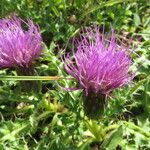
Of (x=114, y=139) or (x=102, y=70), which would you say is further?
(x=114, y=139)

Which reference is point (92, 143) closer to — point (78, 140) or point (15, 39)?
point (78, 140)

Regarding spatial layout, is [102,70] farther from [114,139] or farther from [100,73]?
[114,139]

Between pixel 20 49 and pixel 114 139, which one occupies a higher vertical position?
pixel 20 49

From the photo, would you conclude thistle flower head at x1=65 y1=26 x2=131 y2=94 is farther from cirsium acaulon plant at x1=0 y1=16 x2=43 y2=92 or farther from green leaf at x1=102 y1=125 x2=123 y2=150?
cirsium acaulon plant at x1=0 y1=16 x2=43 y2=92

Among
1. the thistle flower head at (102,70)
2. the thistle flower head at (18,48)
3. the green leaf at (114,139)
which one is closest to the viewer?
the thistle flower head at (102,70)

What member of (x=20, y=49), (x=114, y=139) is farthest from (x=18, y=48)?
(x=114, y=139)

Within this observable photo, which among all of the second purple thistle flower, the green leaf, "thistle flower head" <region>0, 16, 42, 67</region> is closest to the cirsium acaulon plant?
"thistle flower head" <region>0, 16, 42, 67</region>

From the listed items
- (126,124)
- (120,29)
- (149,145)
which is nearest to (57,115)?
(126,124)

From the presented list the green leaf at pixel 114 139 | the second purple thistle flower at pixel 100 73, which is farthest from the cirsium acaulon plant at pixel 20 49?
the green leaf at pixel 114 139

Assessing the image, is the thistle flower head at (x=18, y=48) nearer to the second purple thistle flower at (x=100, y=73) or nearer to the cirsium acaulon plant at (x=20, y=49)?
the cirsium acaulon plant at (x=20, y=49)

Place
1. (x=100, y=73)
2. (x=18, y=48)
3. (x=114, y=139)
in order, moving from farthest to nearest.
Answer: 1. (x=18, y=48)
2. (x=114, y=139)
3. (x=100, y=73)

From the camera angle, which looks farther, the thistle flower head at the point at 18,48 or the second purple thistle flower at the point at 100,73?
the thistle flower head at the point at 18,48
